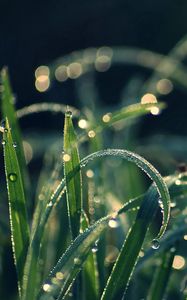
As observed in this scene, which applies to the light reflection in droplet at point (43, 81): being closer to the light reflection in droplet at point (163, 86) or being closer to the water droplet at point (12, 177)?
the light reflection in droplet at point (163, 86)

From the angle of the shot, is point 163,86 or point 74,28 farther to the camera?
point 74,28

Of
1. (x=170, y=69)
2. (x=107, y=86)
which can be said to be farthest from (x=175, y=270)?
(x=107, y=86)

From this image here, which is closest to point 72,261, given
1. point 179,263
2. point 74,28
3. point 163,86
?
point 179,263

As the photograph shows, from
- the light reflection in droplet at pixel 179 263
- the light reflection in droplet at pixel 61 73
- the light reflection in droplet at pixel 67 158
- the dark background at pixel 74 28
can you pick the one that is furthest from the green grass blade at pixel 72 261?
the dark background at pixel 74 28

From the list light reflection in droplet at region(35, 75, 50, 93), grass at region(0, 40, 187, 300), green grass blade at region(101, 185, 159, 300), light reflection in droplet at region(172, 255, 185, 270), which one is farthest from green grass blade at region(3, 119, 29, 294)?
light reflection in droplet at region(35, 75, 50, 93)

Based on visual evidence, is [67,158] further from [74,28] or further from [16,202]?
[74,28]

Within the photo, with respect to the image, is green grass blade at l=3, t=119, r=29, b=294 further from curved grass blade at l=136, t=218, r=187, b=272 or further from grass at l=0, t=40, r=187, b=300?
curved grass blade at l=136, t=218, r=187, b=272
